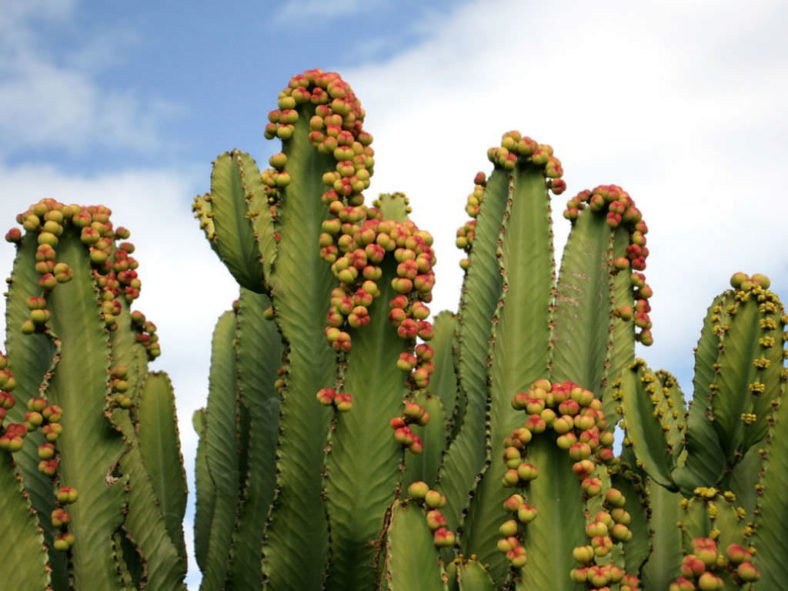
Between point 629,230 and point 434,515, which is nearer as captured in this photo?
point 434,515

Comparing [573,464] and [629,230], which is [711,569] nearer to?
[573,464]

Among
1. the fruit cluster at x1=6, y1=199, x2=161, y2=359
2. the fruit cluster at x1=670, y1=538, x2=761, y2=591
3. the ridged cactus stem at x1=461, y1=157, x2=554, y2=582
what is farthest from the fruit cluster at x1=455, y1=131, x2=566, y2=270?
the fruit cluster at x1=670, y1=538, x2=761, y2=591

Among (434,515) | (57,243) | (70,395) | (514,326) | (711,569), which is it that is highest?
(57,243)

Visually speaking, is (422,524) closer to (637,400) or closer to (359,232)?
(359,232)

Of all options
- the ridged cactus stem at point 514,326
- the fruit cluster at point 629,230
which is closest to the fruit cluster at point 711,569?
the ridged cactus stem at point 514,326

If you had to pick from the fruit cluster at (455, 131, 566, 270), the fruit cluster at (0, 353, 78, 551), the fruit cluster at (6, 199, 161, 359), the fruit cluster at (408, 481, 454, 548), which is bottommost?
the fruit cluster at (408, 481, 454, 548)

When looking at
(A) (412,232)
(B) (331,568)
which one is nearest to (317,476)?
(B) (331,568)

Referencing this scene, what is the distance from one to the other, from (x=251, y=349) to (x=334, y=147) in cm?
133

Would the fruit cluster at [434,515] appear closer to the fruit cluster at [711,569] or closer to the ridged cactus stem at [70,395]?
the fruit cluster at [711,569]

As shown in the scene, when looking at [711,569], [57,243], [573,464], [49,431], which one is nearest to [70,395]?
[49,431]

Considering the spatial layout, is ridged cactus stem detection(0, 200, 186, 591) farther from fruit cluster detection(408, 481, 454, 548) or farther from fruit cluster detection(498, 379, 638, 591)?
fruit cluster detection(498, 379, 638, 591)

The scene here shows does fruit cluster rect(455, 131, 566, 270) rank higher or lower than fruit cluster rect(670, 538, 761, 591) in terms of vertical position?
higher

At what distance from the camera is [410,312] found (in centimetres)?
385

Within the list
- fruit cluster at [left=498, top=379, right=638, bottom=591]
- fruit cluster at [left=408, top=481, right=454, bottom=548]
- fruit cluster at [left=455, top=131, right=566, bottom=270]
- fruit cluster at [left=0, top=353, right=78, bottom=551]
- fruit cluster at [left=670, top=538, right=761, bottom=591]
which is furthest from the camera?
A: fruit cluster at [left=455, top=131, right=566, bottom=270]
